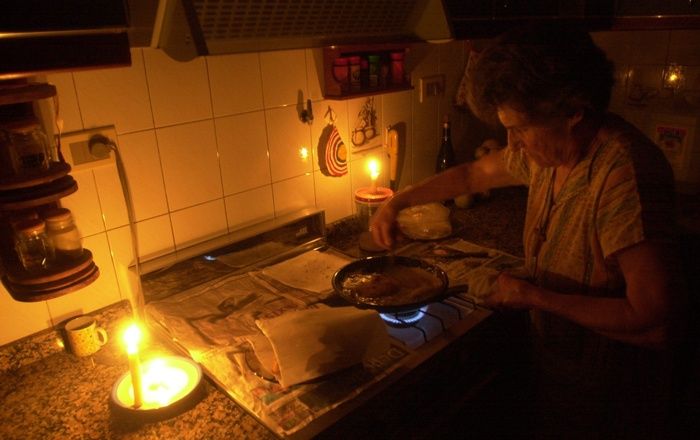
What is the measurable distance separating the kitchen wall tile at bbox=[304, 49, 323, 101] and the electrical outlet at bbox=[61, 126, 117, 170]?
1.93 feet

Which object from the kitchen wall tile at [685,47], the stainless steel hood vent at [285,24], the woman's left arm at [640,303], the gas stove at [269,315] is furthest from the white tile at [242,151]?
the kitchen wall tile at [685,47]

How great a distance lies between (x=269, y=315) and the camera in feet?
4.04

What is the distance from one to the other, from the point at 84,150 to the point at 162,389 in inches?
21.9

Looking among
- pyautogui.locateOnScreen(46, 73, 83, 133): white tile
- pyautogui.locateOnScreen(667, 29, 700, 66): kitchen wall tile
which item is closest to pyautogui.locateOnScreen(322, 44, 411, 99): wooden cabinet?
pyautogui.locateOnScreen(46, 73, 83, 133): white tile

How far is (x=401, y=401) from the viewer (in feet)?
3.37

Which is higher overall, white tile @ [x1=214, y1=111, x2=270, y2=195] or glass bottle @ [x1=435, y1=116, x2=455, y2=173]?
white tile @ [x1=214, y1=111, x2=270, y2=195]

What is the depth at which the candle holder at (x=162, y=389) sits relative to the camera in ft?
3.02

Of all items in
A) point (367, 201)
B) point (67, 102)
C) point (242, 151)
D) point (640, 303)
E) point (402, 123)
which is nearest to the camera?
point (640, 303)

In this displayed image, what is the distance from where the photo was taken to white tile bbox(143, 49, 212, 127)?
1.20 metres

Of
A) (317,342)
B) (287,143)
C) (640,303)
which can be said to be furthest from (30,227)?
(640,303)

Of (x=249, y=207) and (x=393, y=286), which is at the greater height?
(x=249, y=207)

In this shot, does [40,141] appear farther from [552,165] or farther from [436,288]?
[552,165]

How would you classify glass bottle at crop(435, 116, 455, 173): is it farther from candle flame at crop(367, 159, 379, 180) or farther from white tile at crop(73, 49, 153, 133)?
white tile at crop(73, 49, 153, 133)

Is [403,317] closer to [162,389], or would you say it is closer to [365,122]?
[162,389]
